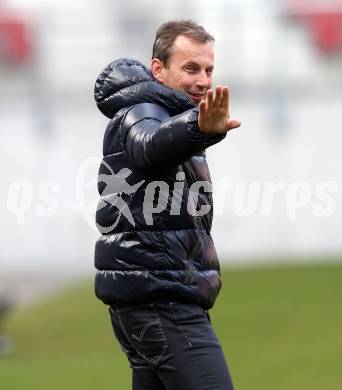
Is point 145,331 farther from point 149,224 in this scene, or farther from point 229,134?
point 229,134

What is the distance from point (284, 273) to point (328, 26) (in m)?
7.83

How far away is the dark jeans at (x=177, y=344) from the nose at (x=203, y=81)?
0.88 metres

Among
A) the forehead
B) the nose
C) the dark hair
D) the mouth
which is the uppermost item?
the dark hair

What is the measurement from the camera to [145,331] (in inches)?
189

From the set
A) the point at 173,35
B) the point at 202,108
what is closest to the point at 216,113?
the point at 202,108

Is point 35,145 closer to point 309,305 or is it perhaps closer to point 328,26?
point 328,26

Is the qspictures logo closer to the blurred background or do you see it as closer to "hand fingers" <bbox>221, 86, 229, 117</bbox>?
the blurred background

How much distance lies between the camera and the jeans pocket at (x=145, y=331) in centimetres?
479

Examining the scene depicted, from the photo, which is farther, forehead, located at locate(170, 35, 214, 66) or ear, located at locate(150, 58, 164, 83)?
ear, located at locate(150, 58, 164, 83)

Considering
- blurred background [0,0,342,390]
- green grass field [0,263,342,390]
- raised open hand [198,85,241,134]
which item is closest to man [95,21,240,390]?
raised open hand [198,85,241,134]

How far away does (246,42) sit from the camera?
81.5 ft

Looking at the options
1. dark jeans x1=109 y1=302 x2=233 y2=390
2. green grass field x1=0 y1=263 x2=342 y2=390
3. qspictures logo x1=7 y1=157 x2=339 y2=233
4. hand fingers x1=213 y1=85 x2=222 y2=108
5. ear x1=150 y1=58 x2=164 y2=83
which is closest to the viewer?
hand fingers x1=213 y1=85 x2=222 y2=108

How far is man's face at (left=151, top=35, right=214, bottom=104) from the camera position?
16.0ft

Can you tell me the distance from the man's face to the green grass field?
5.65 m
